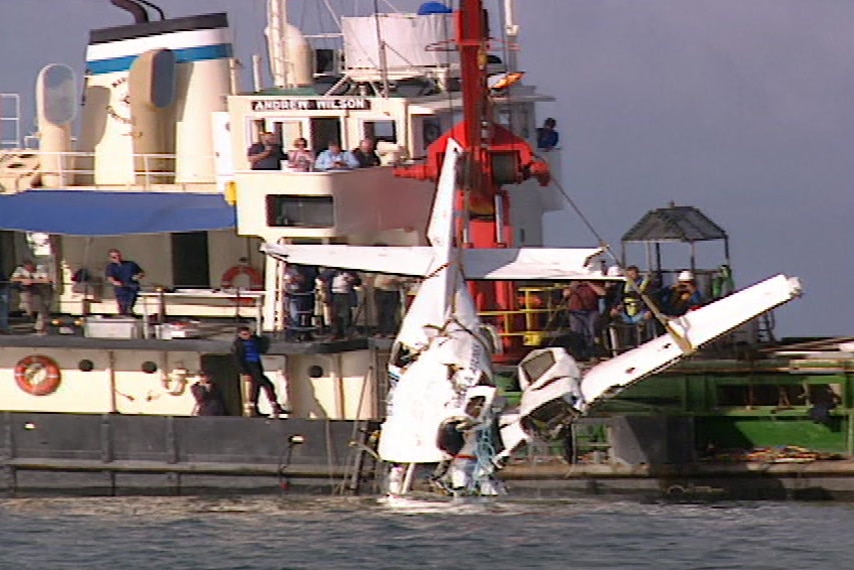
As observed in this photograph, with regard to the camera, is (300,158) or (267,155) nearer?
(300,158)

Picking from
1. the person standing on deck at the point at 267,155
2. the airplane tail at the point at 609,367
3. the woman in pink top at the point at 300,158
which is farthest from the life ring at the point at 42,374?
the airplane tail at the point at 609,367

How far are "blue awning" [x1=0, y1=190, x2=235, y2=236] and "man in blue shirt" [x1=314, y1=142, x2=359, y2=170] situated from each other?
1539mm

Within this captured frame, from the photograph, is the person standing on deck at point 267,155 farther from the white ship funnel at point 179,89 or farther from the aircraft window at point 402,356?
the aircraft window at point 402,356

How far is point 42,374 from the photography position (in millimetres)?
45312

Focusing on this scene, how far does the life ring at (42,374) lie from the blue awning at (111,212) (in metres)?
1.73

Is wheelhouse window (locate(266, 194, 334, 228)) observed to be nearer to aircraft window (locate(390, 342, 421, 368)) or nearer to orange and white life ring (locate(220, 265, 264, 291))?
orange and white life ring (locate(220, 265, 264, 291))

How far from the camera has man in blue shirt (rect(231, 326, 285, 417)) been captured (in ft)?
141

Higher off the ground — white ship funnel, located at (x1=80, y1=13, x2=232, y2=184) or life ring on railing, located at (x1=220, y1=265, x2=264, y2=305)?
white ship funnel, located at (x1=80, y1=13, x2=232, y2=184)

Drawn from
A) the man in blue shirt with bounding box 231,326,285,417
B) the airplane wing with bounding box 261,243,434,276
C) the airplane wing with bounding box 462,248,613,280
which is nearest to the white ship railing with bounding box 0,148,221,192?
the man in blue shirt with bounding box 231,326,285,417

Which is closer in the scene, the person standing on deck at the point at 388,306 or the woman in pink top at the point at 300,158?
the person standing on deck at the point at 388,306

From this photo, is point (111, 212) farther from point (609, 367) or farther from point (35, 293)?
point (609, 367)

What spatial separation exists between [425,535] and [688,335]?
4281 millimetres

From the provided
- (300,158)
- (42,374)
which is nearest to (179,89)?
(300,158)

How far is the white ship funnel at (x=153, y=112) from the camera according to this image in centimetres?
4734
